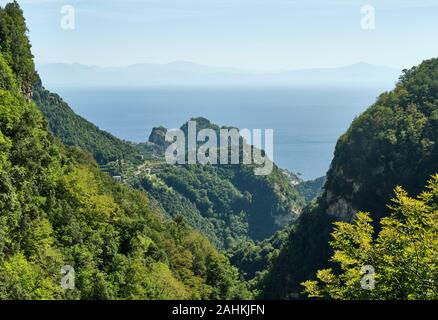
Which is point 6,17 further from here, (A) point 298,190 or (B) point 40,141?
(A) point 298,190

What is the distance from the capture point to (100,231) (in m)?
33.3

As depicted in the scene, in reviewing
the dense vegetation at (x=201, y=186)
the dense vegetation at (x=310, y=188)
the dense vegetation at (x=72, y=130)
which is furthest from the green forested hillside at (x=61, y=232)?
the dense vegetation at (x=310, y=188)

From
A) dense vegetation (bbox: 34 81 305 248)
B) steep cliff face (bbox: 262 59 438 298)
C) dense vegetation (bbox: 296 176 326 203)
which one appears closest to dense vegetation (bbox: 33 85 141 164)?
dense vegetation (bbox: 34 81 305 248)

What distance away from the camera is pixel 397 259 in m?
13.3

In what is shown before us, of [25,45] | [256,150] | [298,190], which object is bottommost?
[298,190]

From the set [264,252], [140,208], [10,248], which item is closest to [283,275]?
[264,252]

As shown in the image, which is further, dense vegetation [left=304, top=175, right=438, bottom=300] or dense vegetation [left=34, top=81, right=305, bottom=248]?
dense vegetation [left=34, top=81, right=305, bottom=248]

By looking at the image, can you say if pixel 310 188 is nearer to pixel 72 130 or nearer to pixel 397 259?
pixel 72 130

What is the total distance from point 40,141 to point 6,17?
1300 centimetres

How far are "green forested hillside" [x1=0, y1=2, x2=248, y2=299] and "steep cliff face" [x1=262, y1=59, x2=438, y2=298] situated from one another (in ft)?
80.2

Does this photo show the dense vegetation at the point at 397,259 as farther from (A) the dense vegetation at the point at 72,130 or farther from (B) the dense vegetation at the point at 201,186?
(A) the dense vegetation at the point at 72,130

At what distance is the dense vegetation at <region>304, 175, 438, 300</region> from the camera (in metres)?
12.9

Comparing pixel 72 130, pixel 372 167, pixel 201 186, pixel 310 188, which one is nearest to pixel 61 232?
pixel 372 167

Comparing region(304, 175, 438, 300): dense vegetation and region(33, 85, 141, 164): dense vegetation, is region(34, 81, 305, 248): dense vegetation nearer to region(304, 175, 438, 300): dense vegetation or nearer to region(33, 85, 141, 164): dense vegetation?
region(33, 85, 141, 164): dense vegetation
